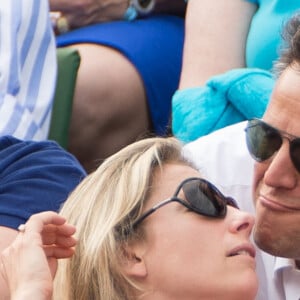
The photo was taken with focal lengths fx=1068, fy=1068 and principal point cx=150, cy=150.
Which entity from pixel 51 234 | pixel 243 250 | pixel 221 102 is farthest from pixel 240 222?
pixel 221 102

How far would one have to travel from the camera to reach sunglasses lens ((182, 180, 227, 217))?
2104 millimetres

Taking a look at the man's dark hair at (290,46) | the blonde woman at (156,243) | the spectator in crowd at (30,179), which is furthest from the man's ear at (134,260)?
the man's dark hair at (290,46)

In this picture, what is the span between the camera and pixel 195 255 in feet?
6.70

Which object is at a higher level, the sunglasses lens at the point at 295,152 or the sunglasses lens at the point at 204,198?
the sunglasses lens at the point at 295,152

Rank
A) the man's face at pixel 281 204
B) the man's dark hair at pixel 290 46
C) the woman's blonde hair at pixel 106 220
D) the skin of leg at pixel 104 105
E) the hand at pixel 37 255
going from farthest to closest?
1. the skin of leg at pixel 104 105
2. the man's dark hair at pixel 290 46
3. the man's face at pixel 281 204
4. the woman's blonde hair at pixel 106 220
5. the hand at pixel 37 255

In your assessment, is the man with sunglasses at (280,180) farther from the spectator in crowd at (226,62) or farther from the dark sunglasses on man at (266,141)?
the spectator in crowd at (226,62)

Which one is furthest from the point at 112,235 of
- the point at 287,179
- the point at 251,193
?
the point at 251,193

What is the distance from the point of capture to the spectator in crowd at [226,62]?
2.78 metres

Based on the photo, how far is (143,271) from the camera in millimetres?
2059

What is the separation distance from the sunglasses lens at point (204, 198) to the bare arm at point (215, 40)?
0.90 m

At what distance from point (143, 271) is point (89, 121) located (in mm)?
1193

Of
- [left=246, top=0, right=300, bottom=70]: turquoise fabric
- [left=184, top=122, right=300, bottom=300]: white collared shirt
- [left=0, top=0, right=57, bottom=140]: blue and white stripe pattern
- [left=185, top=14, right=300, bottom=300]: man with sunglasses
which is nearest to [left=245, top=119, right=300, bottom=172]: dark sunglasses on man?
[left=185, top=14, right=300, bottom=300]: man with sunglasses

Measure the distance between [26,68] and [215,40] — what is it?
1.80ft

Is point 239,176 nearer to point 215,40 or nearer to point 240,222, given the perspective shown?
point 240,222
